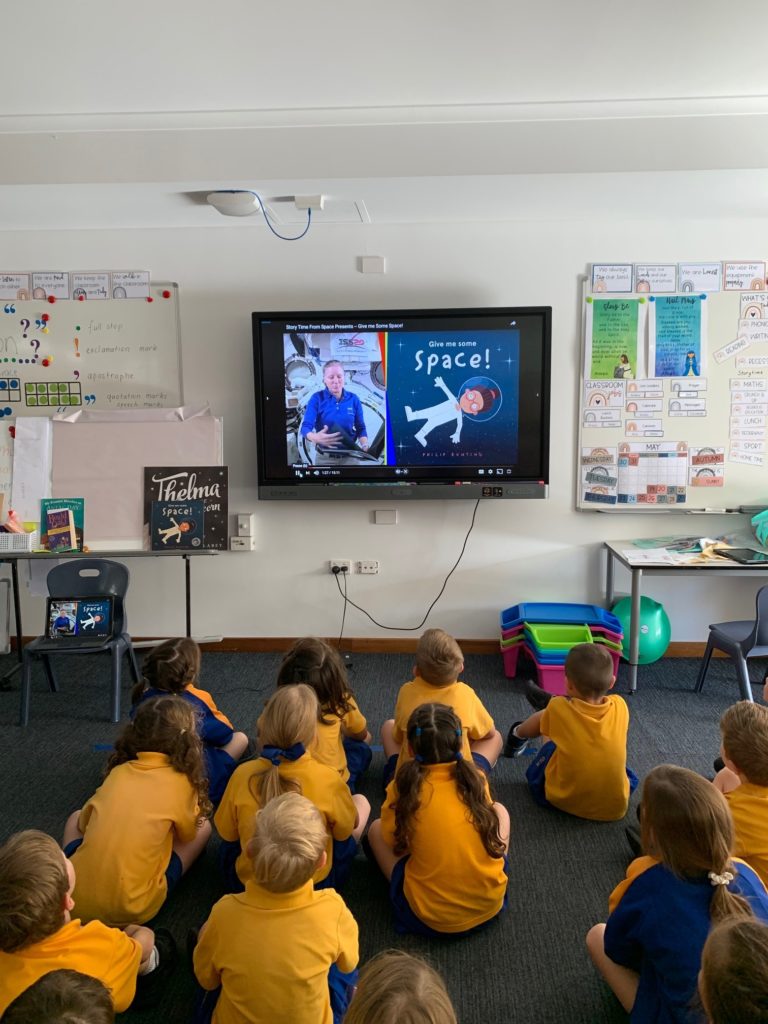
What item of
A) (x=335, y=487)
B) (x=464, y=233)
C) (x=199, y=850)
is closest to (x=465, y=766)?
(x=199, y=850)

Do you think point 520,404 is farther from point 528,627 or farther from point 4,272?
point 4,272

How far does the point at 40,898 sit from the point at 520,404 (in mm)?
3173

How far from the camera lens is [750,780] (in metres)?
1.81

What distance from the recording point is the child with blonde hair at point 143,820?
185 centimetres

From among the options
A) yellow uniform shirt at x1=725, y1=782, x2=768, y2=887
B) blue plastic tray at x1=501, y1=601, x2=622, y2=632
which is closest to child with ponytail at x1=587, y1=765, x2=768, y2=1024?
yellow uniform shirt at x1=725, y1=782, x2=768, y2=887

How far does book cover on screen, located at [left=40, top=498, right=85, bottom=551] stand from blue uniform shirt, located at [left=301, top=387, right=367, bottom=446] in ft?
4.22

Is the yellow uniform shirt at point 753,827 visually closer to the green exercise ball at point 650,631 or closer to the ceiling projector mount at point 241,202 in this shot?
the green exercise ball at point 650,631

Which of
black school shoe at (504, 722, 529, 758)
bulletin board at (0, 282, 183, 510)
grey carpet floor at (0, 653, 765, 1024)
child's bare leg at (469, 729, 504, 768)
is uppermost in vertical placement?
bulletin board at (0, 282, 183, 510)

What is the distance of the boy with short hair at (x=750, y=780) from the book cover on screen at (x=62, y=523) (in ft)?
10.5

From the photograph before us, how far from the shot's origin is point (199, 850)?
2.27m

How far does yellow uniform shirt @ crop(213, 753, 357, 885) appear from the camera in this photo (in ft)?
6.43

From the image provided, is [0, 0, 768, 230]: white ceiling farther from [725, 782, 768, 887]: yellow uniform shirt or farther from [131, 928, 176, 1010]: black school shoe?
[131, 928, 176, 1010]: black school shoe

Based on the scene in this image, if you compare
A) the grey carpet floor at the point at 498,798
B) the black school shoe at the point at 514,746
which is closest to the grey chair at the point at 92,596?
the grey carpet floor at the point at 498,798

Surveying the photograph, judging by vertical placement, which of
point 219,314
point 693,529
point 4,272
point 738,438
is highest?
point 4,272
